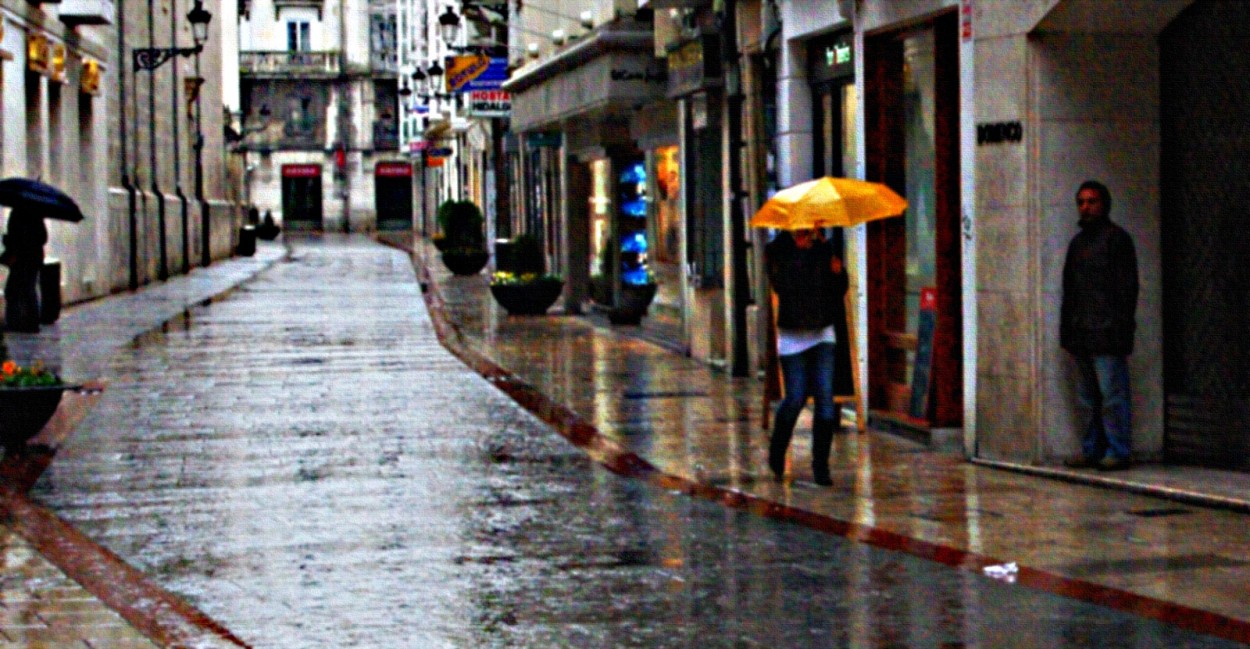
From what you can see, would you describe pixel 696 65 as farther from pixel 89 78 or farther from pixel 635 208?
pixel 89 78

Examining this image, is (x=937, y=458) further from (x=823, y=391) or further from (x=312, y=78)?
(x=312, y=78)

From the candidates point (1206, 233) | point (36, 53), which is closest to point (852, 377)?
point (1206, 233)

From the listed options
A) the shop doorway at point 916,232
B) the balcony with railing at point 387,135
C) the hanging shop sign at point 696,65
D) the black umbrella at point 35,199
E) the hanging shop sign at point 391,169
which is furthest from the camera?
the hanging shop sign at point 391,169

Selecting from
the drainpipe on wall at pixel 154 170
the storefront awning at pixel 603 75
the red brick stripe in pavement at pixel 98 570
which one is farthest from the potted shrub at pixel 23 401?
the drainpipe on wall at pixel 154 170

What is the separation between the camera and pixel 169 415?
54.3 ft

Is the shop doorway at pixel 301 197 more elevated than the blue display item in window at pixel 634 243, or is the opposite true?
the shop doorway at pixel 301 197

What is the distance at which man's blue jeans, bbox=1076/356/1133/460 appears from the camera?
12586mm

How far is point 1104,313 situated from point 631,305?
1570cm

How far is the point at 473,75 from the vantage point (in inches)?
1483

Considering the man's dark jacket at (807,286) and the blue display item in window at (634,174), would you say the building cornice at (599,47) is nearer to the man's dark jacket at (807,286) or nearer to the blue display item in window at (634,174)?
the blue display item in window at (634,174)

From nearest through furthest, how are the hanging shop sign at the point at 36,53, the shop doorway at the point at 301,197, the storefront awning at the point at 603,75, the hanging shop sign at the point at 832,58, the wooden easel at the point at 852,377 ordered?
1. the wooden easel at the point at 852,377
2. the hanging shop sign at the point at 832,58
3. the storefront awning at the point at 603,75
4. the hanging shop sign at the point at 36,53
5. the shop doorway at the point at 301,197

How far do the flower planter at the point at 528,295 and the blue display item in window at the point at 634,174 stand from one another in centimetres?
268

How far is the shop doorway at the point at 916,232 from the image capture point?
47.8 ft

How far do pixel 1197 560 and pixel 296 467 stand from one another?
6114mm
